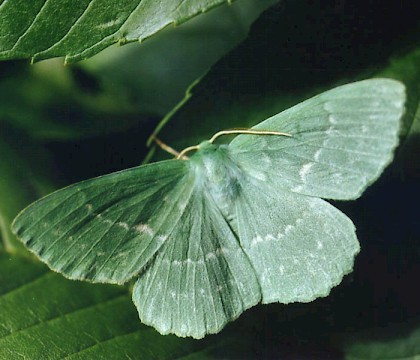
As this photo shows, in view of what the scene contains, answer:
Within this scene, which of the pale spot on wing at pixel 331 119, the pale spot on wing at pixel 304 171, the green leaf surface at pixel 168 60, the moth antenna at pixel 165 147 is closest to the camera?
the pale spot on wing at pixel 331 119

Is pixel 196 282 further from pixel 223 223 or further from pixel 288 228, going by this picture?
pixel 288 228

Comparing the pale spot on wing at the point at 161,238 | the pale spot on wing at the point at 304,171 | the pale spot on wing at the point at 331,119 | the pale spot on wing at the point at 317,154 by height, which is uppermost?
the pale spot on wing at the point at 331,119

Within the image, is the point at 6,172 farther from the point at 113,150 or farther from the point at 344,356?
the point at 344,356

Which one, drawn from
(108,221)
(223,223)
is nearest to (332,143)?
(223,223)

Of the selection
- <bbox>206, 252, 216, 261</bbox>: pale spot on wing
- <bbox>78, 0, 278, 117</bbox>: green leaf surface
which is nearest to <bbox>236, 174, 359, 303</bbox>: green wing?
<bbox>206, 252, 216, 261</bbox>: pale spot on wing

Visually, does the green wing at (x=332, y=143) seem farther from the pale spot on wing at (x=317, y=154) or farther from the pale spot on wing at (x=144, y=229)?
the pale spot on wing at (x=144, y=229)

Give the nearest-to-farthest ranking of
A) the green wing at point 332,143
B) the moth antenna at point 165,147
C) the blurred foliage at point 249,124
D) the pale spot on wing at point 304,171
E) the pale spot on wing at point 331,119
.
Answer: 1. the green wing at point 332,143
2. the pale spot on wing at point 331,119
3. the pale spot on wing at point 304,171
4. the blurred foliage at point 249,124
5. the moth antenna at point 165,147

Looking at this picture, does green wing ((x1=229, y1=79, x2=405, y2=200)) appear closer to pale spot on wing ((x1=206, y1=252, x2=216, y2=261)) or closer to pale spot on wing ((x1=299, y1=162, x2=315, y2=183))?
pale spot on wing ((x1=299, y1=162, x2=315, y2=183))

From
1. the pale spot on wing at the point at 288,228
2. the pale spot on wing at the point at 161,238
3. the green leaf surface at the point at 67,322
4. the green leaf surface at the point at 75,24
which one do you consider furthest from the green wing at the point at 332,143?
the green leaf surface at the point at 67,322
